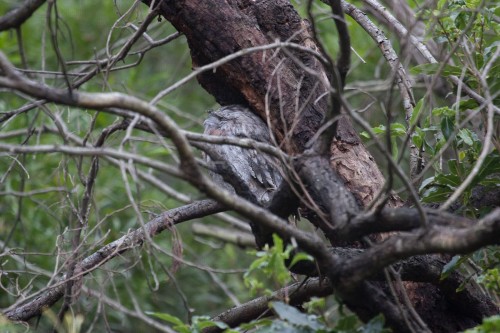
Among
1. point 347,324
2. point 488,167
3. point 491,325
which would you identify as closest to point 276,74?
point 488,167

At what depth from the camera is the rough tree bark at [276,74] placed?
2.69 metres

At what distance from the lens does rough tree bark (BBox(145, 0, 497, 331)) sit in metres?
2.69

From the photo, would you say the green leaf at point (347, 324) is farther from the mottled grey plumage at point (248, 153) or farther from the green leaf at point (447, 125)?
the mottled grey plumage at point (248, 153)

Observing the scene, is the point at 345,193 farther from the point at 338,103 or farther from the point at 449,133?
the point at 449,133

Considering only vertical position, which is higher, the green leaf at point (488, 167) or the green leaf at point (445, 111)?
the green leaf at point (445, 111)

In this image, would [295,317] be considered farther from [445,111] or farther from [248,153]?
[248,153]

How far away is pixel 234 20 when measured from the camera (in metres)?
2.82

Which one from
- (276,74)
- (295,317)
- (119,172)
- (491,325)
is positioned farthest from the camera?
(119,172)

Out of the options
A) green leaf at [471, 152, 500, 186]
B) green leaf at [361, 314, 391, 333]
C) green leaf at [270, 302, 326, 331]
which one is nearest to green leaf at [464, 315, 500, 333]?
green leaf at [361, 314, 391, 333]

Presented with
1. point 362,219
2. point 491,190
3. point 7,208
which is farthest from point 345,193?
point 7,208

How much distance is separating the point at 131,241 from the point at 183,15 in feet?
3.02

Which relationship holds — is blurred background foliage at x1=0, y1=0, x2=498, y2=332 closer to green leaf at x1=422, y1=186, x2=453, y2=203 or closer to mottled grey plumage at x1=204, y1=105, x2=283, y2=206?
mottled grey plumage at x1=204, y1=105, x2=283, y2=206

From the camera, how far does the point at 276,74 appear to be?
278 centimetres

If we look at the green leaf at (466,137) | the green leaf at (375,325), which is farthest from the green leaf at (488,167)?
the green leaf at (375,325)
